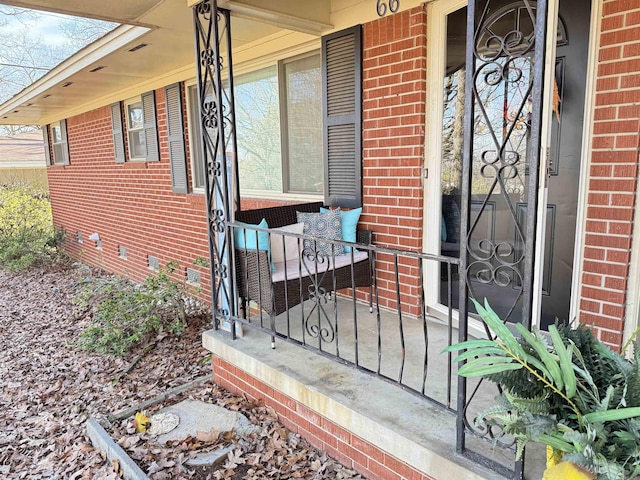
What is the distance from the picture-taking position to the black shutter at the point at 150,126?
588cm

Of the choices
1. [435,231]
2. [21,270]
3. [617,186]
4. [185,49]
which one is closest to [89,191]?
[21,270]

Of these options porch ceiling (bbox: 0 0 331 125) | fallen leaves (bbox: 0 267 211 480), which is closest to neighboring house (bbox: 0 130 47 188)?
porch ceiling (bbox: 0 0 331 125)

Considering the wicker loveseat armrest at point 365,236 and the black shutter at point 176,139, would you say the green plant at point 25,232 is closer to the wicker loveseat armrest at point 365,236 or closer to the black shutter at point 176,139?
the black shutter at point 176,139

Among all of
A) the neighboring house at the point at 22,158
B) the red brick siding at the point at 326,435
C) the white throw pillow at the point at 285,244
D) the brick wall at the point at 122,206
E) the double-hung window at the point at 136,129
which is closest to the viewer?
the red brick siding at the point at 326,435

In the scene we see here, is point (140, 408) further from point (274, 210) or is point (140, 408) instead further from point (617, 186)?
point (617, 186)

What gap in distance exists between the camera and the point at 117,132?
6.85m

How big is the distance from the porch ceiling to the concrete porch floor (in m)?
2.06

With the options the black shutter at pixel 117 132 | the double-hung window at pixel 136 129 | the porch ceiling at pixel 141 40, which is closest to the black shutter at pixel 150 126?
the double-hung window at pixel 136 129

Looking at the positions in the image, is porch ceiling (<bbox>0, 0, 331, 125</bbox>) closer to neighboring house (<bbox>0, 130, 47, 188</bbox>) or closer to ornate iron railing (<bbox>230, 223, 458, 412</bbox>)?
ornate iron railing (<bbox>230, 223, 458, 412</bbox>)

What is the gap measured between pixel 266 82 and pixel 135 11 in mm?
1358

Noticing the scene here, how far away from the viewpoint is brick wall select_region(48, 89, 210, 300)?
5.71m

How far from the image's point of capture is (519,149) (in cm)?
263

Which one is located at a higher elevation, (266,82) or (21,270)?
(266,82)

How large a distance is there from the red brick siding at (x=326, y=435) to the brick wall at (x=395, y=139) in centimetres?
118
